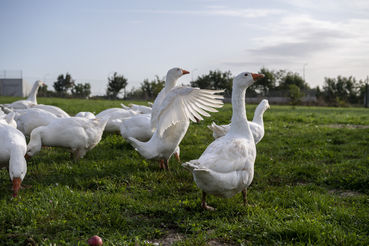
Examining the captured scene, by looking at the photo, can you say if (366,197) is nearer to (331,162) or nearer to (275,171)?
(275,171)

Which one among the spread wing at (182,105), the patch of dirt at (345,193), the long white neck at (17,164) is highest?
the spread wing at (182,105)

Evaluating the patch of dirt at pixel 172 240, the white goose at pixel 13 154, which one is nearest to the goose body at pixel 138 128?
the white goose at pixel 13 154

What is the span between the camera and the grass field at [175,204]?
135 inches

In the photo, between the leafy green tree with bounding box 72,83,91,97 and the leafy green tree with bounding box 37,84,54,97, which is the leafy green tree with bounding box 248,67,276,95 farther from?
the leafy green tree with bounding box 37,84,54,97

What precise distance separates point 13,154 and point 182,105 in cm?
267

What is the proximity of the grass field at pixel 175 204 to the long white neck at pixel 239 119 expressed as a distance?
3.18 feet


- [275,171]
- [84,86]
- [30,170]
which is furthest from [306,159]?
[84,86]

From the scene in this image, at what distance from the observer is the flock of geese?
3.88 meters

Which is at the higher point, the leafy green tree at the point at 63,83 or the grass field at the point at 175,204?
the leafy green tree at the point at 63,83

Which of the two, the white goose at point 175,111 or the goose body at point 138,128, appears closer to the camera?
the white goose at point 175,111

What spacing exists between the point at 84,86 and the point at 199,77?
1985cm

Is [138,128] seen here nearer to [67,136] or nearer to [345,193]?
[67,136]

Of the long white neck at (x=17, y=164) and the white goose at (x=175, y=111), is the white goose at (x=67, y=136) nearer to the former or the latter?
the white goose at (x=175, y=111)

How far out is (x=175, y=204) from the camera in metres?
4.33
